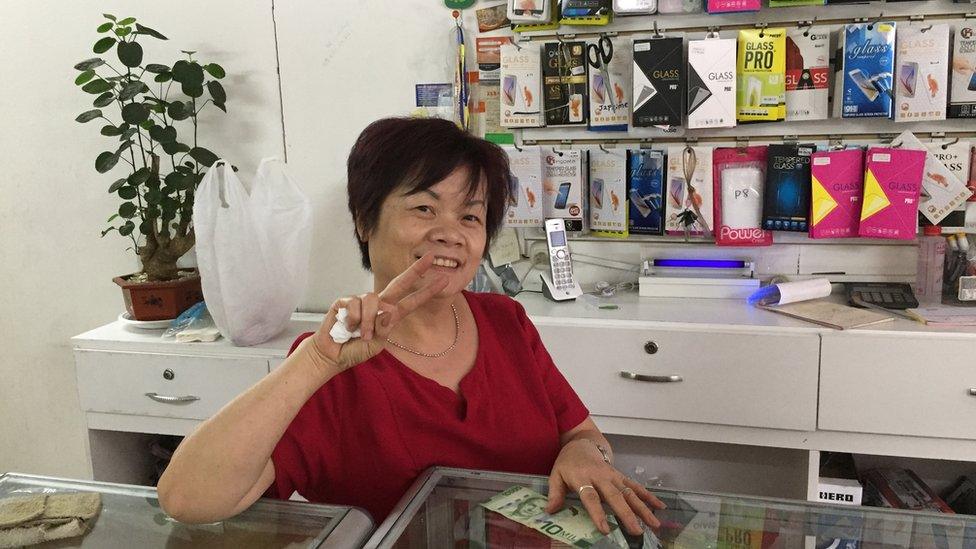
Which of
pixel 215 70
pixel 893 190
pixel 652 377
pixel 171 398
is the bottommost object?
pixel 171 398

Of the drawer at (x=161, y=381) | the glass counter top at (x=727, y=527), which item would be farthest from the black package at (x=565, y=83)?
the glass counter top at (x=727, y=527)

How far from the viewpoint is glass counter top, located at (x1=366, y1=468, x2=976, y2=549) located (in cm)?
89

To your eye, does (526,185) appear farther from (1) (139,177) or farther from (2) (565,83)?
(1) (139,177)

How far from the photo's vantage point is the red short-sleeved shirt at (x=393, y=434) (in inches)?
43.4

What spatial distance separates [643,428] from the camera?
201 cm

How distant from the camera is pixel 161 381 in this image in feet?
7.30

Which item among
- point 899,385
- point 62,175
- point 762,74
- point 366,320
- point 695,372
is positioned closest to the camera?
point 366,320

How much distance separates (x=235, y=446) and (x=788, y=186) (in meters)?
1.79

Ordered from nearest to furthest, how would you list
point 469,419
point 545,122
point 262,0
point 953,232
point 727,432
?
point 469,419
point 727,432
point 953,232
point 545,122
point 262,0

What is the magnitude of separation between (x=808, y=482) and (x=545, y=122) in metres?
1.30

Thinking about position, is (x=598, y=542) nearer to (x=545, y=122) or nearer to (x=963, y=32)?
(x=545, y=122)

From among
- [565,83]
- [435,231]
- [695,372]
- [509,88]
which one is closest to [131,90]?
[509,88]

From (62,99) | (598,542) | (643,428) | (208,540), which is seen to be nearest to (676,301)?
(643,428)

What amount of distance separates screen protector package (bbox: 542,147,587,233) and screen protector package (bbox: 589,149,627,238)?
0.12 ft
